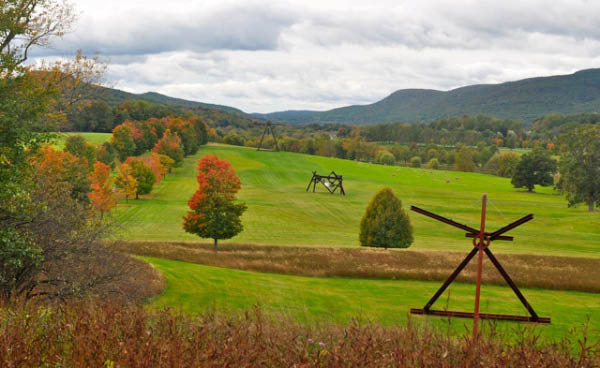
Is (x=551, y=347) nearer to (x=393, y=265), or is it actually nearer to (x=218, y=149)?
(x=393, y=265)

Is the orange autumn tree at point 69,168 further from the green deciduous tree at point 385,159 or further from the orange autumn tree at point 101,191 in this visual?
the green deciduous tree at point 385,159

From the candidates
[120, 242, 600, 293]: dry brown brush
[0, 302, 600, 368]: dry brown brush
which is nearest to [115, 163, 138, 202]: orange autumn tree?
[120, 242, 600, 293]: dry brown brush

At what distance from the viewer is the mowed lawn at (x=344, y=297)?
17656 millimetres

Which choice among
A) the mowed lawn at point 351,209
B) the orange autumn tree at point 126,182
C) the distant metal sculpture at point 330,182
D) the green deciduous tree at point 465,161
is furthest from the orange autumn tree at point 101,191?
the green deciduous tree at point 465,161

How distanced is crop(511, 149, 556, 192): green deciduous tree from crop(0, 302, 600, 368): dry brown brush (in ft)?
297

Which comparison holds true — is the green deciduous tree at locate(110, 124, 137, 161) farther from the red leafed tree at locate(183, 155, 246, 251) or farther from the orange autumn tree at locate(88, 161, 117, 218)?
the red leafed tree at locate(183, 155, 246, 251)

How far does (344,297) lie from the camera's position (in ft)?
66.7

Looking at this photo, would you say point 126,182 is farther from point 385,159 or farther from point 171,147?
point 385,159

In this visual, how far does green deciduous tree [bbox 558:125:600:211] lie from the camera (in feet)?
206

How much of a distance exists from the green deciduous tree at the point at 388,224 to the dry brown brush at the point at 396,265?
25.3 feet

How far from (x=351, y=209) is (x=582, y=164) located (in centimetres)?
3010

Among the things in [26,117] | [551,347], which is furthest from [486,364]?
[26,117]

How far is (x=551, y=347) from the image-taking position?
654 cm

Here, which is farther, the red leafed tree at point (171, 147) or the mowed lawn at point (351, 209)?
the red leafed tree at point (171, 147)
